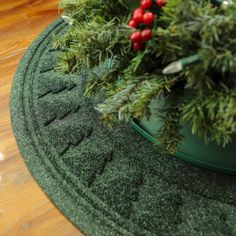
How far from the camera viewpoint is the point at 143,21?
1.80ft

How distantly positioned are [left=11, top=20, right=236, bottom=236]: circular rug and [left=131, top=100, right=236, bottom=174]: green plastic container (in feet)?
0.08

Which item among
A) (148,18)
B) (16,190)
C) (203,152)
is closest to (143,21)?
(148,18)

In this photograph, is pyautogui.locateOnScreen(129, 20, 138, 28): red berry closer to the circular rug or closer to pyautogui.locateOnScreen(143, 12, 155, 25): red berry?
pyautogui.locateOnScreen(143, 12, 155, 25): red berry

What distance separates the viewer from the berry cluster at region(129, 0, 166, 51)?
1.78 ft

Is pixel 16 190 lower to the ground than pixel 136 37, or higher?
lower

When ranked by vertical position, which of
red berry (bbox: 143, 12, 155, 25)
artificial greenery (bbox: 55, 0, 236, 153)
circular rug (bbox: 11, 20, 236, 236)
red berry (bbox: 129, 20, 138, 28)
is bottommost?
circular rug (bbox: 11, 20, 236, 236)

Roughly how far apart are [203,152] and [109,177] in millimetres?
190

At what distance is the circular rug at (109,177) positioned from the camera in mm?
683

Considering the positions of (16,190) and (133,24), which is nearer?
(133,24)

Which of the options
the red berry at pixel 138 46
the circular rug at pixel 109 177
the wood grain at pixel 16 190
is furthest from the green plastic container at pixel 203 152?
the wood grain at pixel 16 190

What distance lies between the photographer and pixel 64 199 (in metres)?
0.73

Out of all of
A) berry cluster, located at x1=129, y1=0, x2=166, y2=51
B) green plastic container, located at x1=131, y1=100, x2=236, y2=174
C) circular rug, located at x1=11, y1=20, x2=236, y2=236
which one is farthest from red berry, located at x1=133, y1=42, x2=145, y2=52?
circular rug, located at x1=11, y1=20, x2=236, y2=236

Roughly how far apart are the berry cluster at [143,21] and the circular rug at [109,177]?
0.29m

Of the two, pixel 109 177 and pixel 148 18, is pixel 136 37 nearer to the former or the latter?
pixel 148 18
